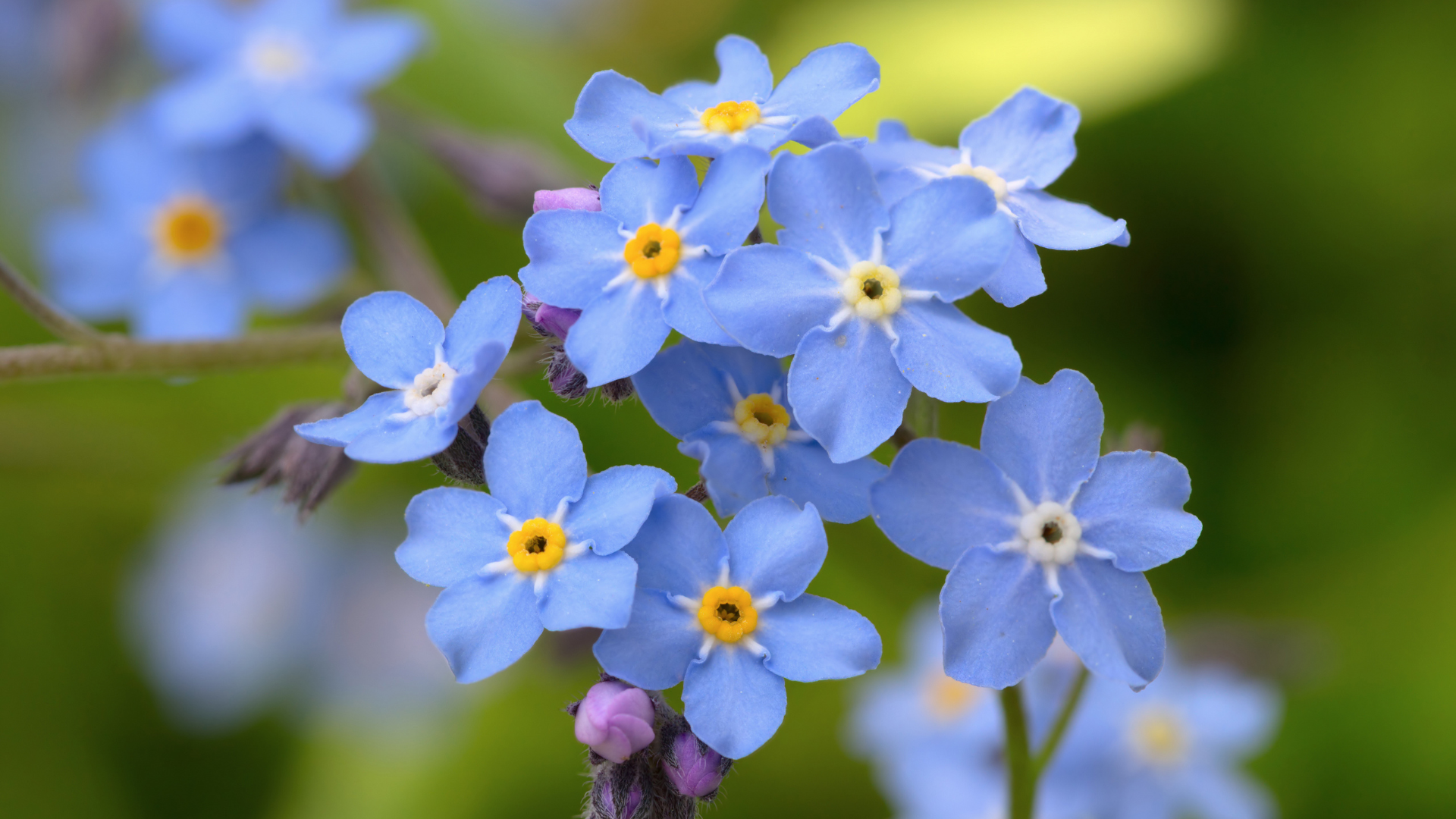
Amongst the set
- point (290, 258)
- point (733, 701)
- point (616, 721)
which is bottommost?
point (290, 258)

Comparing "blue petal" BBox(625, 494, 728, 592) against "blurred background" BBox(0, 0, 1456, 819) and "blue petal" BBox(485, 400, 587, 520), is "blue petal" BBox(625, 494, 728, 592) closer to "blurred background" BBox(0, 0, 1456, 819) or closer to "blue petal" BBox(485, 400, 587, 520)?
"blue petal" BBox(485, 400, 587, 520)

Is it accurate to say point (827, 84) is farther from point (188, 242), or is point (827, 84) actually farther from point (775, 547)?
point (188, 242)

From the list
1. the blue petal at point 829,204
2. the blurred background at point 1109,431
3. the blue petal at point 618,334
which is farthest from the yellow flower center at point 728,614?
the blurred background at point 1109,431

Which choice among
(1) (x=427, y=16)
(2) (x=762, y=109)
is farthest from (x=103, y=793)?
(2) (x=762, y=109)

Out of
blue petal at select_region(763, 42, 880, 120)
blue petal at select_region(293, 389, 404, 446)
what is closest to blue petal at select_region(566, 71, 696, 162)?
blue petal at select_region(763, 42, 880, 120)

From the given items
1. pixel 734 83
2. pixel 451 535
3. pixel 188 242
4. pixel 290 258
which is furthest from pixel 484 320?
pixel 188 242

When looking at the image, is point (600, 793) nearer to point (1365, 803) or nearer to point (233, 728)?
point (1365, 803)
